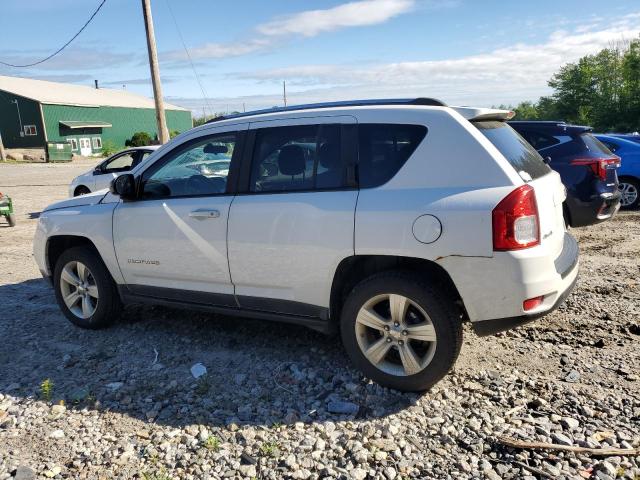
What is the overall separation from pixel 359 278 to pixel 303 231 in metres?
0.53

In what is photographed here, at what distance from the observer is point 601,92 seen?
128 feet

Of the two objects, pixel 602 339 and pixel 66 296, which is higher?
pixel 66 296

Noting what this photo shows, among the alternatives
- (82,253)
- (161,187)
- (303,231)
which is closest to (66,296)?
(82,253)

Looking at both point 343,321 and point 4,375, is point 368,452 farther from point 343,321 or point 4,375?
point 4,375

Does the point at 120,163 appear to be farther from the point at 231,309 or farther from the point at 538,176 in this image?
the point at 538,176

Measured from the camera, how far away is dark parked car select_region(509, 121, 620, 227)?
285 inches

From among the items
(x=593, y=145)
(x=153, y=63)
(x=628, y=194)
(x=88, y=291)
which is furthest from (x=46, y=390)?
(x=153, y=63)

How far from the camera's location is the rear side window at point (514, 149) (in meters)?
3.53

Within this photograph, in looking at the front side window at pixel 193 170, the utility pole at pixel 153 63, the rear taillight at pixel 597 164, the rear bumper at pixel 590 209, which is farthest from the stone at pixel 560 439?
the utility pole at pixel 153 63

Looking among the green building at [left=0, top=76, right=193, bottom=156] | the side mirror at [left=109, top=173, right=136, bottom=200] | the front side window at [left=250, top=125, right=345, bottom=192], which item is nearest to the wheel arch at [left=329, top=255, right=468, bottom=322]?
the front side window at [left=250, top=125, right=345, bottom=192]

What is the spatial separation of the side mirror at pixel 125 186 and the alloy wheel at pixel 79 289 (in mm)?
892

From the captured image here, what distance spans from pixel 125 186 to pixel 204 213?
866 millimetres

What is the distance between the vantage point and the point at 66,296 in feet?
17.0

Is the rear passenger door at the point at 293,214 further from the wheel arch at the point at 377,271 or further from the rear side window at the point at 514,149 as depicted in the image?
the rear side window at the point at 514,149
